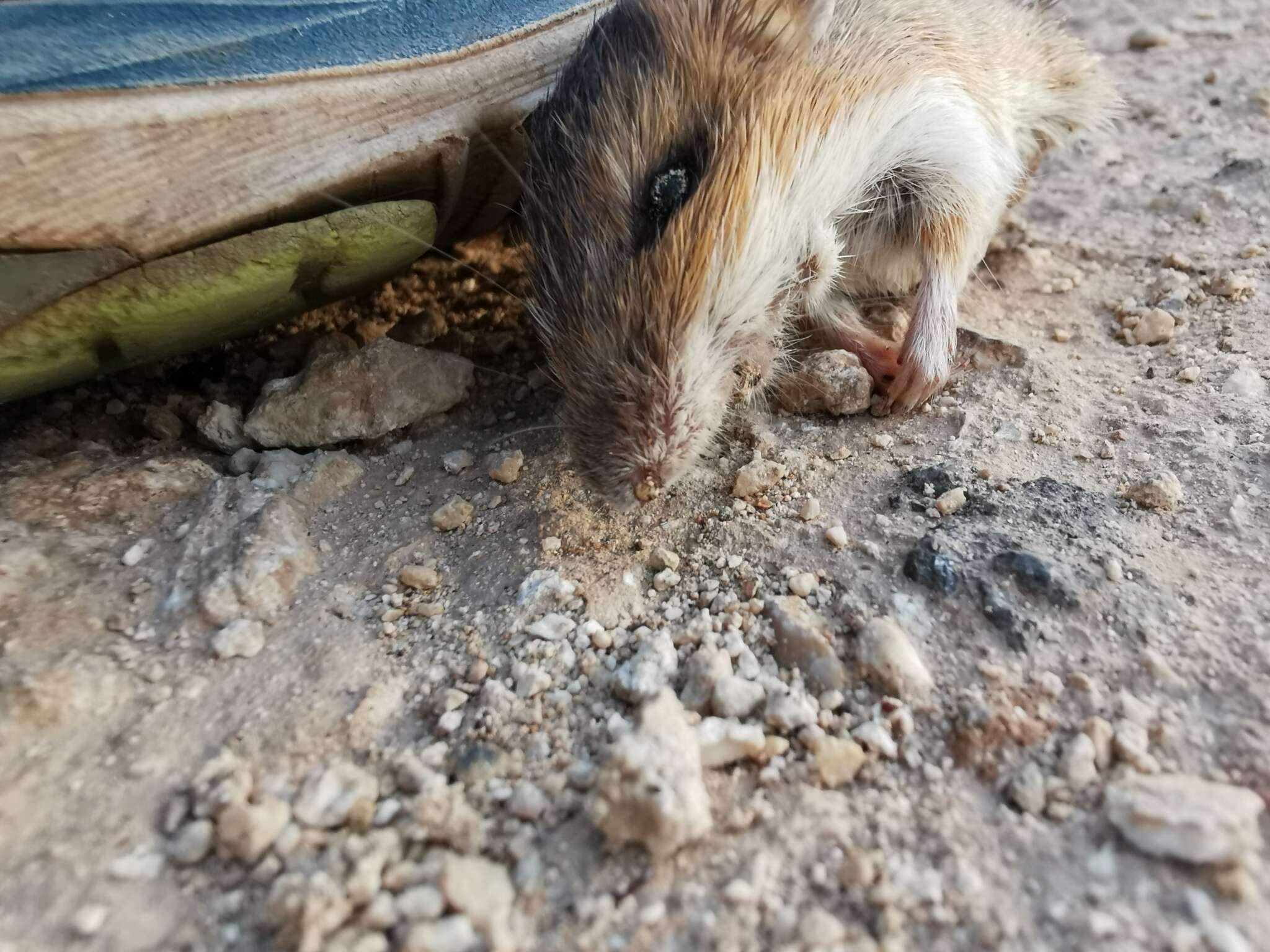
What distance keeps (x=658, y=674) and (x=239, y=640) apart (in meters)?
0.85

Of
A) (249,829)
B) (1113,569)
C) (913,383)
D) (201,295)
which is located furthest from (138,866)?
(913,383)

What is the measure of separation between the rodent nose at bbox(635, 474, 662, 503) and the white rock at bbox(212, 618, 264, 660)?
828 mm

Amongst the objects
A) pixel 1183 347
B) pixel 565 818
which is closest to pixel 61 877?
pixel 565 818

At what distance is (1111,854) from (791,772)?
0.47m

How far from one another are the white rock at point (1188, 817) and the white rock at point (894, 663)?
1.05 ft

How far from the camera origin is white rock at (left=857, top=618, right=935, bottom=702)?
1.45 meters

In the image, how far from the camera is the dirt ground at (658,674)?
1.19m

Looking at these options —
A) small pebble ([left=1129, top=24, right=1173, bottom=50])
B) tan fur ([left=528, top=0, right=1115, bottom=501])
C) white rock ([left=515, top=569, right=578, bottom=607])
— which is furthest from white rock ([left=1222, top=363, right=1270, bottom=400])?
small pebble ([left=1129, top=24, right=1173, bottom=50])

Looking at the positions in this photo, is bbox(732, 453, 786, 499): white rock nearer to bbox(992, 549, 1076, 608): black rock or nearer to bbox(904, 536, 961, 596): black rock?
bbox(904, 536, 961, 596): black rock

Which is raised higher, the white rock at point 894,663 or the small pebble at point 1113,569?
the small pebble at point 1113,569

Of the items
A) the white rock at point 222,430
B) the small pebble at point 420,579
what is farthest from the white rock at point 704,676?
the white rock at point 222,430

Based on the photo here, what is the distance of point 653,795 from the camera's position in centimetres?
123

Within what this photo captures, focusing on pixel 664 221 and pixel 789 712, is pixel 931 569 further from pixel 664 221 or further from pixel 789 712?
pixel 664 221

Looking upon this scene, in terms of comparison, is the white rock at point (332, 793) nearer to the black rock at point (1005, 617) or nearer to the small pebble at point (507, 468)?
the small pebble at point (507, 468)
